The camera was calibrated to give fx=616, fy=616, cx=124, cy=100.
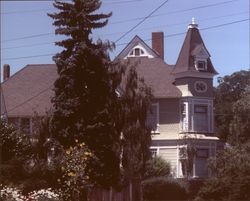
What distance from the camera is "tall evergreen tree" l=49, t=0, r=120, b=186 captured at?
2845 cm

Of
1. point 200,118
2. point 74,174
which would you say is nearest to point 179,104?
point 200,118

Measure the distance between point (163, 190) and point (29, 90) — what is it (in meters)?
15.2

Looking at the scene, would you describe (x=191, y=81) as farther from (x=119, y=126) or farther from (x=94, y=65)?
(x=94, y=65)

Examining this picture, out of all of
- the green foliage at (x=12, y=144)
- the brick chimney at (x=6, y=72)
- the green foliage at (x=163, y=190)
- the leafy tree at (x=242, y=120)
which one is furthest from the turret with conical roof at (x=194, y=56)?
the green foliage at (x=12, y=144)

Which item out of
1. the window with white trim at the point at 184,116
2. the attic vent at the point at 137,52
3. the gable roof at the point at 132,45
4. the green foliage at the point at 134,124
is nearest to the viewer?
the green foliage at the point at 134,124

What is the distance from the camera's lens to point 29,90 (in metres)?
48.7

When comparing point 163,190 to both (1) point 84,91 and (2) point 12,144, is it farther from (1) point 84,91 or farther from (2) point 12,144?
(2) point 12,144

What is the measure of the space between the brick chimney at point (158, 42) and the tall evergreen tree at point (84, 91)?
778 inches

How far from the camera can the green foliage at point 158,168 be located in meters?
41.7

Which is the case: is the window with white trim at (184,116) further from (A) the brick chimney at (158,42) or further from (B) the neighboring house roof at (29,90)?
(B) the neighboring house roof at (29,90)

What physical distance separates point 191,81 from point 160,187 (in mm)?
8909

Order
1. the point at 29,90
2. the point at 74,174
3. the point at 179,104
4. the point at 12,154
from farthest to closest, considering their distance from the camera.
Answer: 1. the point at 29,90
2. the point at 179,104
3. the point at 12,154
4. the point at 74,174

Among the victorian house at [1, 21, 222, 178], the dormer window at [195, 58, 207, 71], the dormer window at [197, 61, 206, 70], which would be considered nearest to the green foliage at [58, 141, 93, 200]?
the victorian house at [1, 21, 222, 178]

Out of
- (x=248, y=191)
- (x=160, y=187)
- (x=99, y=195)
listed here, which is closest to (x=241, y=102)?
(x=160, y=187)
